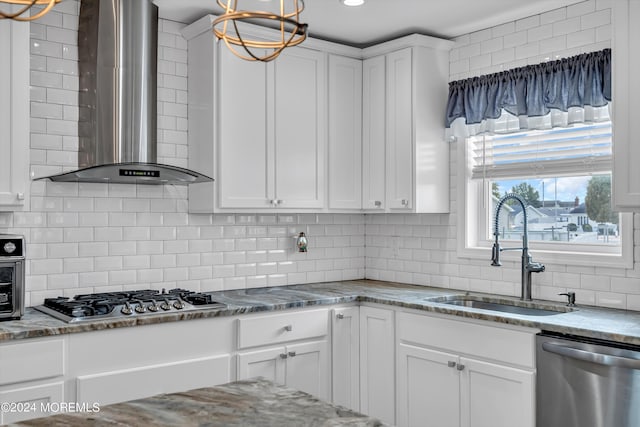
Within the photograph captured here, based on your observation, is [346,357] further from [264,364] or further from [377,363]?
[264,364]

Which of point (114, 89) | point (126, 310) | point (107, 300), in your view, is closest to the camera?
point (126, 310)

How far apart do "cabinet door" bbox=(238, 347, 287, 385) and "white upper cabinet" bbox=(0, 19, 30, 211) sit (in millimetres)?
1380

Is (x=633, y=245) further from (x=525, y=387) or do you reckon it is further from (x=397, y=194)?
(x=397, y=194)

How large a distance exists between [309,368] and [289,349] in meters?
0.19

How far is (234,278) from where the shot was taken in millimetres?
4105

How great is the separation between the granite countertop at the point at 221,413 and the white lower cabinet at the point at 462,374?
164 cm

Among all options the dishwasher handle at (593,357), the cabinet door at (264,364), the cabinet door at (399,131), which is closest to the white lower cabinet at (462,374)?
the dishwasher handle at (593,357)

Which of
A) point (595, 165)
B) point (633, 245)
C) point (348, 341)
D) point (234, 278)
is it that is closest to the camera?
point (633, 245)

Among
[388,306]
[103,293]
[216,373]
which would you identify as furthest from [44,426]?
[388,306]

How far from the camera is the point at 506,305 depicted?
3742mm

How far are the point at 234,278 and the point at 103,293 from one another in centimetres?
88

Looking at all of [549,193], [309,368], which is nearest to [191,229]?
[309,368]

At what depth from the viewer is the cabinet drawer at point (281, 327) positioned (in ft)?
11.1

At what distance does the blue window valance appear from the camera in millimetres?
3375
